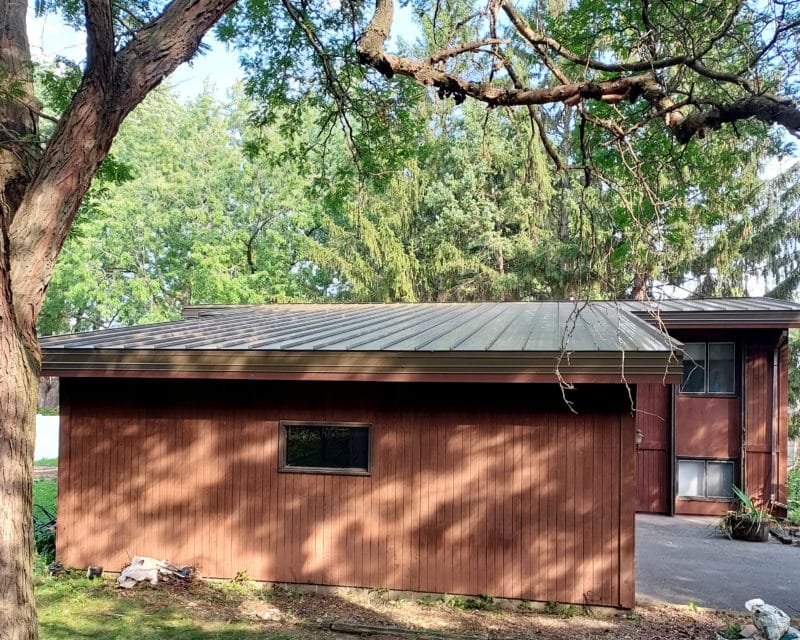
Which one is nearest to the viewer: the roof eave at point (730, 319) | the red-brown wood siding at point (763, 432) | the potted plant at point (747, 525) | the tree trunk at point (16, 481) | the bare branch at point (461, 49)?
the tree trunk at point (16, 481)

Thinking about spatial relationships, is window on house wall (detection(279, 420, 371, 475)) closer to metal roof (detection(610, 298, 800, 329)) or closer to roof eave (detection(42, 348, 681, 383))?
roof eave (detection(42, 348, 681, 383))

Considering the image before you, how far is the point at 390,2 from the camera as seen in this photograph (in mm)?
4285

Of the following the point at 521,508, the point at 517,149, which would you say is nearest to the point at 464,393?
the point at 521,508

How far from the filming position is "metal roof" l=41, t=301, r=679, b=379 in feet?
18.9

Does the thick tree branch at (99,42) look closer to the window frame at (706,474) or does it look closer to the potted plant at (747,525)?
the potted plant at (747,525)

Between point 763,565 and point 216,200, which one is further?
point 216,200

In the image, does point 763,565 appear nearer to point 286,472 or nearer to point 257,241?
point 286,472

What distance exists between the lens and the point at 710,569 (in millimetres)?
8125

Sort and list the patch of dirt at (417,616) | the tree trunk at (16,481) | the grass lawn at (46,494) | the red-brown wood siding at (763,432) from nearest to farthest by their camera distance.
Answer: the tree trunk at (16,481) → the patch of dirt at (417,616) → the red-brown wood siding at (763,432) → the grass lawn at (46,494)

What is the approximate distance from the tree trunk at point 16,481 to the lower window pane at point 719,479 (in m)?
11.7

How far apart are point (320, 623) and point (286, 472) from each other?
1621 mm

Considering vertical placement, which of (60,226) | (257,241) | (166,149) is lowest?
(60,226)

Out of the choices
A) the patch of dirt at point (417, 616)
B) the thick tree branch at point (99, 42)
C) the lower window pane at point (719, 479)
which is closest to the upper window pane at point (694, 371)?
the lower window pane at point (719, 479)

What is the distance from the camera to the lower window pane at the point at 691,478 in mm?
12156
